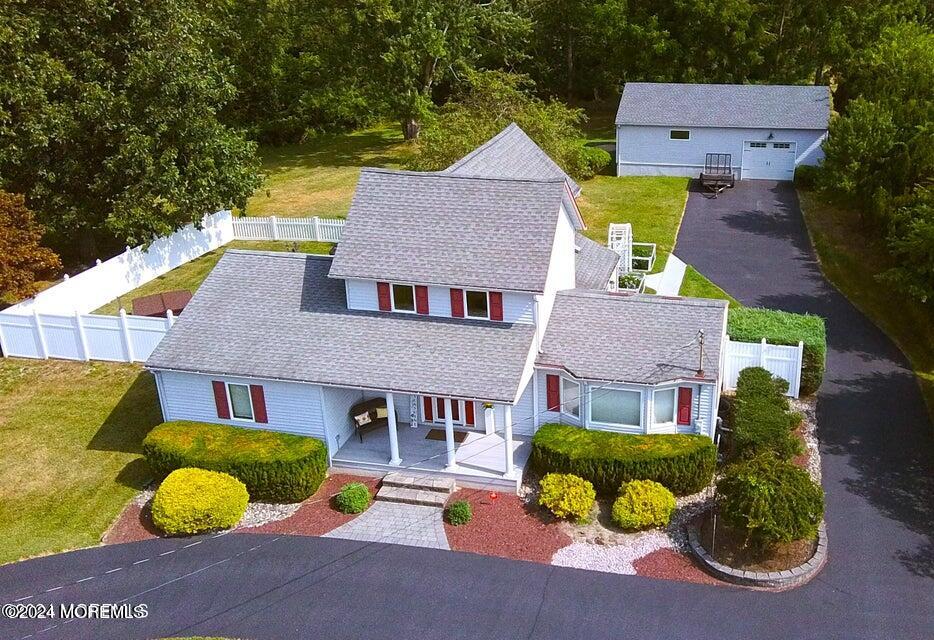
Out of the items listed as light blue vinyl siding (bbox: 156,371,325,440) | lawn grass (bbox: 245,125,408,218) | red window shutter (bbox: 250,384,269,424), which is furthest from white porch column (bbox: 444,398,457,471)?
lawn grass (bbox: 245,125,408,218)

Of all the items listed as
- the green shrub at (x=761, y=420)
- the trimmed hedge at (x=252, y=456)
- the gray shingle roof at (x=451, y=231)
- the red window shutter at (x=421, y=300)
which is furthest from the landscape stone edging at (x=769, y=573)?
the trimmed hedge at (x=252, y=456)

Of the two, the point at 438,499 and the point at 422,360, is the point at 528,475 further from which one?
the point at 422,360

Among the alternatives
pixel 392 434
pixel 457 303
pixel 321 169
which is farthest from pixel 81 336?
pixel 321 169

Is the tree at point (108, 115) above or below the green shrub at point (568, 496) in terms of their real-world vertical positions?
above

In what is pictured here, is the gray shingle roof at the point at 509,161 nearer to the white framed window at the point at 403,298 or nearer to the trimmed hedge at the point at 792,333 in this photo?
the white framed window at the point at 403,298

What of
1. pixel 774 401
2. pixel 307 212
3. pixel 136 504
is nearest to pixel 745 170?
pixel 307 212
